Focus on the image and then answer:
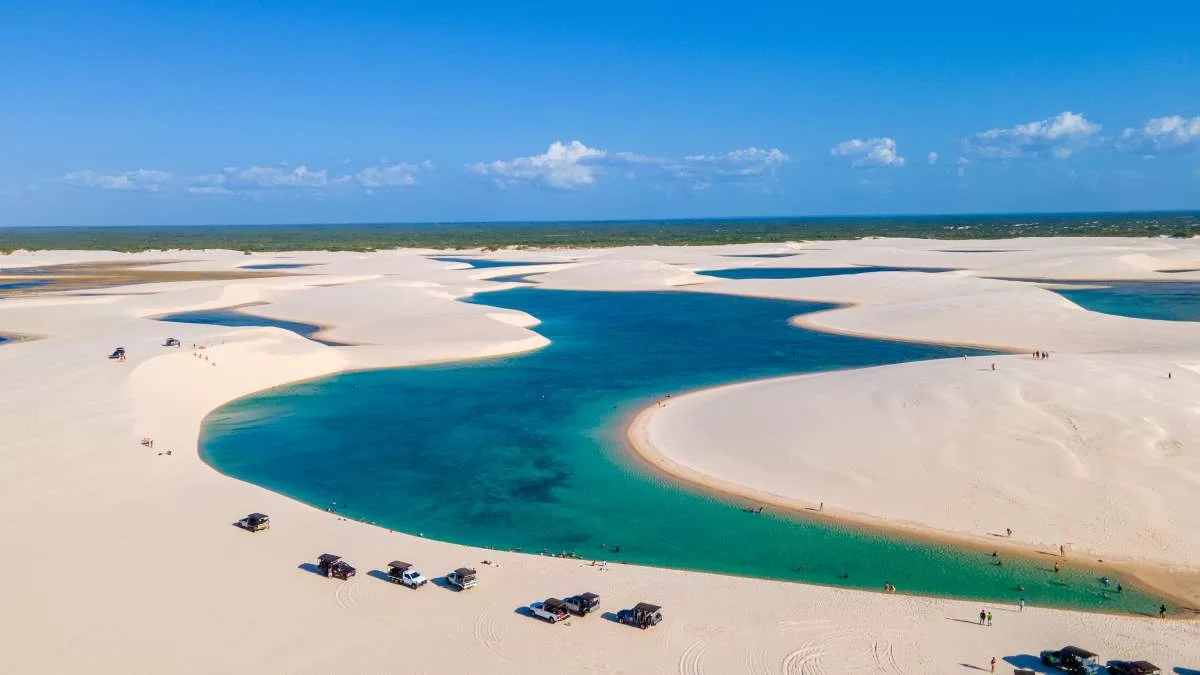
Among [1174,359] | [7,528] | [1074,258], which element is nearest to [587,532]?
[7,528]

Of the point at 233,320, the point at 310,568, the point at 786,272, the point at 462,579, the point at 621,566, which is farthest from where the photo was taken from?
the point at 786,272

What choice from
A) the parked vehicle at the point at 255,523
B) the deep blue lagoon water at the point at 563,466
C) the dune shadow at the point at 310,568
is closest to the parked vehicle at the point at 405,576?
the dune shadow at the point at 310,568

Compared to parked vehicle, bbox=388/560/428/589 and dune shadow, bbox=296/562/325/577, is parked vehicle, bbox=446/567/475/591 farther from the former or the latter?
dune shadow, bbox=296/562/325/577

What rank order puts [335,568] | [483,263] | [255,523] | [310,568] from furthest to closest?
[483,263], [255,523], [310,568], [335,568]

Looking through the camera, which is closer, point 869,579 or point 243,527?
point 869,579

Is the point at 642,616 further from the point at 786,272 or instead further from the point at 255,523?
the point at 786,272

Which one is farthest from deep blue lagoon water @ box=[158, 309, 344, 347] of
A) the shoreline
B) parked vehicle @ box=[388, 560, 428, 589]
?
parked vehicle @ box=[388, 560, 428, 589]

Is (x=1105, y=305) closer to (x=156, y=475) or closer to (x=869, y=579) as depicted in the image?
(x=869, y=579)

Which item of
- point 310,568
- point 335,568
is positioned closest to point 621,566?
point 335,568
